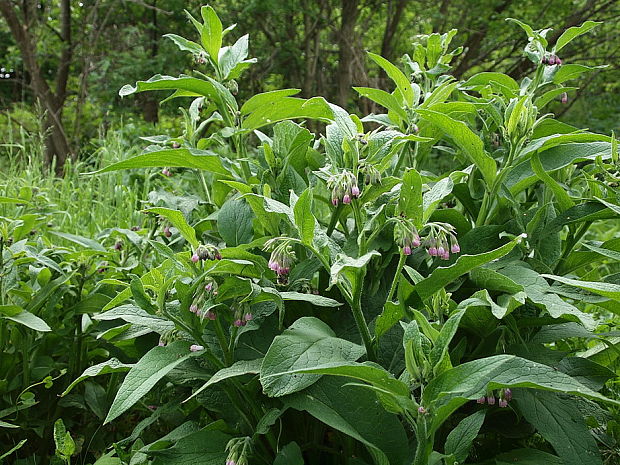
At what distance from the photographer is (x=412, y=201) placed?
1.31 meters

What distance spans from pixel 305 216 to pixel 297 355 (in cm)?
26

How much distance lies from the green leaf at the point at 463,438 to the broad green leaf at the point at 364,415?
0.09 m

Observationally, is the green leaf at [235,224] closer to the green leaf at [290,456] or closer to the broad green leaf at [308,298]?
the broad green leaf at [308,298]

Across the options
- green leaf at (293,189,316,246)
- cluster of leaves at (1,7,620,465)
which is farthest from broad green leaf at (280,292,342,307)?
green leaf at (293,189,316,246)

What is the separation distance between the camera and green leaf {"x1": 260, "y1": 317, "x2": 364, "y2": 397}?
116cm

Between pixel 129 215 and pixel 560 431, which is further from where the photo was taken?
pixel 129 215

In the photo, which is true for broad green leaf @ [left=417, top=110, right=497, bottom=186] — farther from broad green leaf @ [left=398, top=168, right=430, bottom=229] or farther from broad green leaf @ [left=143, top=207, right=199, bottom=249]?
broad green leaf @ [left=143, top=207, right=199, bottom=249]

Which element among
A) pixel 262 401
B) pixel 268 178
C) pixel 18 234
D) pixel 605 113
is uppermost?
pixel 268 178

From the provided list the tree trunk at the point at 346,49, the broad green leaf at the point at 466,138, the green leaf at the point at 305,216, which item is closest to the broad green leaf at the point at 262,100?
the broad green leaf at the point at 466,138

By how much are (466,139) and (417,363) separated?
0.55 metres

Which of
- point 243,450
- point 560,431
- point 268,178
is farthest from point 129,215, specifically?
point 560,431

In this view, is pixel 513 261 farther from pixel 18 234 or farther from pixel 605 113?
pixel 605 113

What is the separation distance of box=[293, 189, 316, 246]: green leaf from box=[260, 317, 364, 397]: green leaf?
0.19m

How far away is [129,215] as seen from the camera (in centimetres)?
369
